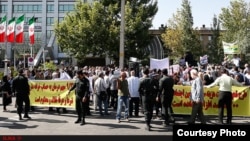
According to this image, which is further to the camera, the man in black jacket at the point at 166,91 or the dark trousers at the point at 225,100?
the dark trousers at the point at 225,100

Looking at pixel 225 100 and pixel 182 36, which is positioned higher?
pixel 182 36

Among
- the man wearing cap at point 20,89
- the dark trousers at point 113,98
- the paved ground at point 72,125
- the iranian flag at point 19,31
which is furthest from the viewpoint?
the iranian flag at point 19,31

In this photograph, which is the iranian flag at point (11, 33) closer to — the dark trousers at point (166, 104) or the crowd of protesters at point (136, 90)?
the crowd of protesters at point (136, 90)

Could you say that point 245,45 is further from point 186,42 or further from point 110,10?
point 110,10

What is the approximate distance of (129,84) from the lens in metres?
15.7

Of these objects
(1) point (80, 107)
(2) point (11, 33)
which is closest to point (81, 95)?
(1) point (80, 107)

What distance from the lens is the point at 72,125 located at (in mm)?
13555

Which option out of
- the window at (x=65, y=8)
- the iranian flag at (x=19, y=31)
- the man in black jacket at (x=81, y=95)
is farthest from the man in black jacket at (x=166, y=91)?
the window at (x=65, y=8)

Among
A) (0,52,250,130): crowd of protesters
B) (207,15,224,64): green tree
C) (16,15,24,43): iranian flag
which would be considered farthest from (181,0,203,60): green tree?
(0,52,250,130): crowd of protesters

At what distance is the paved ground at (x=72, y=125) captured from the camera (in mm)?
12180

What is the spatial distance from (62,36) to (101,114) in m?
25.6

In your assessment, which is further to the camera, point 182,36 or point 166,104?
point 182,36

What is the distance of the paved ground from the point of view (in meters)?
12.2

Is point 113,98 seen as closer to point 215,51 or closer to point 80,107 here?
point 80,107
